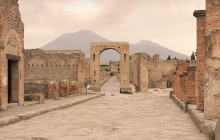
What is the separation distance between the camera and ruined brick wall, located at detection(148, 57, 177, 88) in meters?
30.6

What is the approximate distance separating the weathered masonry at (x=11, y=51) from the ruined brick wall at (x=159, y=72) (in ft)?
65.6

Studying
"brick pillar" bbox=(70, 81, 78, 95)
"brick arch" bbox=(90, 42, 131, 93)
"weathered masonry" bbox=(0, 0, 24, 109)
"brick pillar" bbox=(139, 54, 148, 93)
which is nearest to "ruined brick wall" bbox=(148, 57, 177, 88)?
"brick arch" bbox=(90, 42, 131, 93)

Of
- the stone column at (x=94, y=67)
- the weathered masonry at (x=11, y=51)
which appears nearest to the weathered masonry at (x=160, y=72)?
the stone column at (x=94, y=67)

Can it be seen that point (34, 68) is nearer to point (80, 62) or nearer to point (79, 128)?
point (80, 62)

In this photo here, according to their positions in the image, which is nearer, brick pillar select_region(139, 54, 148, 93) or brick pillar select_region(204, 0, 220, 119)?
brick pillar select_region(204, 0, 220, 119)

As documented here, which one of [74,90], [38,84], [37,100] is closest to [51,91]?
[38,84]

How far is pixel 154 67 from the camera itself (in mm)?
30719

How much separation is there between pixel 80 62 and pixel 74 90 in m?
4.79

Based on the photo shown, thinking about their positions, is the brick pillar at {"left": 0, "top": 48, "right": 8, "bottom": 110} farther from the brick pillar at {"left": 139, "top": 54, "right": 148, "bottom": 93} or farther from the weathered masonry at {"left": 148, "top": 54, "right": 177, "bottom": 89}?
the weathered masonry at {"left": 148, "top": 54, "right": 177, "bottom": 89}

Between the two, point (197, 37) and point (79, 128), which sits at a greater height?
point (197, 37)

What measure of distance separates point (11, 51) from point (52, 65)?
12422 mm

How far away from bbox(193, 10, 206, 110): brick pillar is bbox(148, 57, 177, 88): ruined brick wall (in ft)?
73.5

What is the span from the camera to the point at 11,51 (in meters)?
10.8

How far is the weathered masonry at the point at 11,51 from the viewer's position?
32.3 ft
